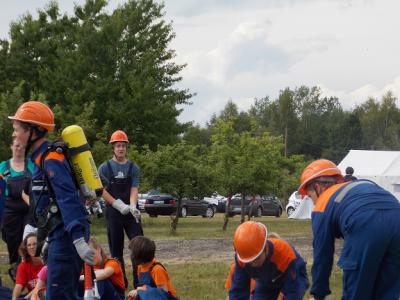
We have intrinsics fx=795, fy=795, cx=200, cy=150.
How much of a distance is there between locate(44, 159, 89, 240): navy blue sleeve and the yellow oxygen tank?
6.2 inches

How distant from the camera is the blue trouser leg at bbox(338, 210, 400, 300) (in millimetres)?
5398

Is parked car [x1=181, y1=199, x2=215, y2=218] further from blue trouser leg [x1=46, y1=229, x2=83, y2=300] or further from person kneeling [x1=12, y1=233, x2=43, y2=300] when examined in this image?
blue trouser leg [x1=46, y1=229, x2=83, y2=300]

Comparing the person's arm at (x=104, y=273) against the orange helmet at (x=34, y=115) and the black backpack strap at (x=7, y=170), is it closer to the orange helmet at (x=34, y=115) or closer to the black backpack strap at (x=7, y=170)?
the black backpack strap at (x=7, y=170)

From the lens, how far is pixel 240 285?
679cm

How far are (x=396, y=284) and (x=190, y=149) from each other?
22.2 metres

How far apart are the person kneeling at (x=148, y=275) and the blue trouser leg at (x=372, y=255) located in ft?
10.4

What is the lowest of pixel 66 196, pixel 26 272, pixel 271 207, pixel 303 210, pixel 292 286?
pixel 271 207

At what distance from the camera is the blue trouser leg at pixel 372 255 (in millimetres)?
5398

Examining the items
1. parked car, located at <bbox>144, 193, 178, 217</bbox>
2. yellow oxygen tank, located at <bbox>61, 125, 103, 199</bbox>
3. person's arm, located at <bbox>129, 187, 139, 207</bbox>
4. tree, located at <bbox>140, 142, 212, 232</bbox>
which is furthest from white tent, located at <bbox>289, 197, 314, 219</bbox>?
yellow oxygen tank, located at <bbox>61, 125, 103, 199</bbox>

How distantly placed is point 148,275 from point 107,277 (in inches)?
17.5

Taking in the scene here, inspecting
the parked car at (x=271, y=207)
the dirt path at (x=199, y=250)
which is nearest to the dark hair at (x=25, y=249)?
the dirt path at (x=199, y=250)

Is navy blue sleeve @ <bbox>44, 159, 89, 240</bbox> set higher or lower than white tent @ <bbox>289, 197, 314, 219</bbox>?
higher

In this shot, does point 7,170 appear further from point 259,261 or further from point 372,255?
point 372,255

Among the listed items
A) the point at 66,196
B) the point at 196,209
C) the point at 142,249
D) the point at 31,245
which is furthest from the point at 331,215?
the point at 196,209
